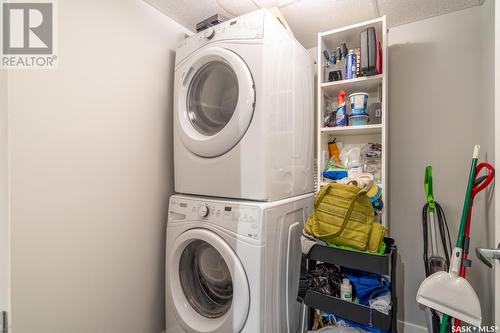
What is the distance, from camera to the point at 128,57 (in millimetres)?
1302

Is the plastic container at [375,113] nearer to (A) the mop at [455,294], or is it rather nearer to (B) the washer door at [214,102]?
(A) the mop at [455,294]

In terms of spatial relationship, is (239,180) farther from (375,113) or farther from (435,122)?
(435,122)

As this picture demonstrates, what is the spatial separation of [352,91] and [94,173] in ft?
5.33

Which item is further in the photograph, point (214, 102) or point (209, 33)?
point (214, 102)

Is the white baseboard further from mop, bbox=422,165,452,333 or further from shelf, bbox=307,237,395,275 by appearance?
shelf, bbox=307,237,395,275

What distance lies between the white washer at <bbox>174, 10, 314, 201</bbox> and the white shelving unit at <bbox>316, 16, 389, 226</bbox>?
85 mm

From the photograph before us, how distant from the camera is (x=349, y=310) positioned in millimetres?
991

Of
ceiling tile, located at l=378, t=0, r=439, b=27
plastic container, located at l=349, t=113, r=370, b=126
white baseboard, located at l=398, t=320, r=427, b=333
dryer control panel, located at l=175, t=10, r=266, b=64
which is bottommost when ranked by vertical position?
white baseboard, located at l=398, t=320, r=427, b=333

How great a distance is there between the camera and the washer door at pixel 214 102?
115 cm

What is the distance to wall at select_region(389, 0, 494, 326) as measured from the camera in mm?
1370

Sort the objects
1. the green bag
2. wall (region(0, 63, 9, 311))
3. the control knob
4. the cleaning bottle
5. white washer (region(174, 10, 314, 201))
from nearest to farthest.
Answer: wall (region(0, 63, 9, 311))
the green bag
white washer (region(174, 10, 314, 201))
the control knob
the cleaning bottle

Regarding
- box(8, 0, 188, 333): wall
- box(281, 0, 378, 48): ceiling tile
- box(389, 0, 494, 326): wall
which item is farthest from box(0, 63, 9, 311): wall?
box(389, 0, 494, 326): wall

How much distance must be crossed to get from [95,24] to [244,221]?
47.5 inches
